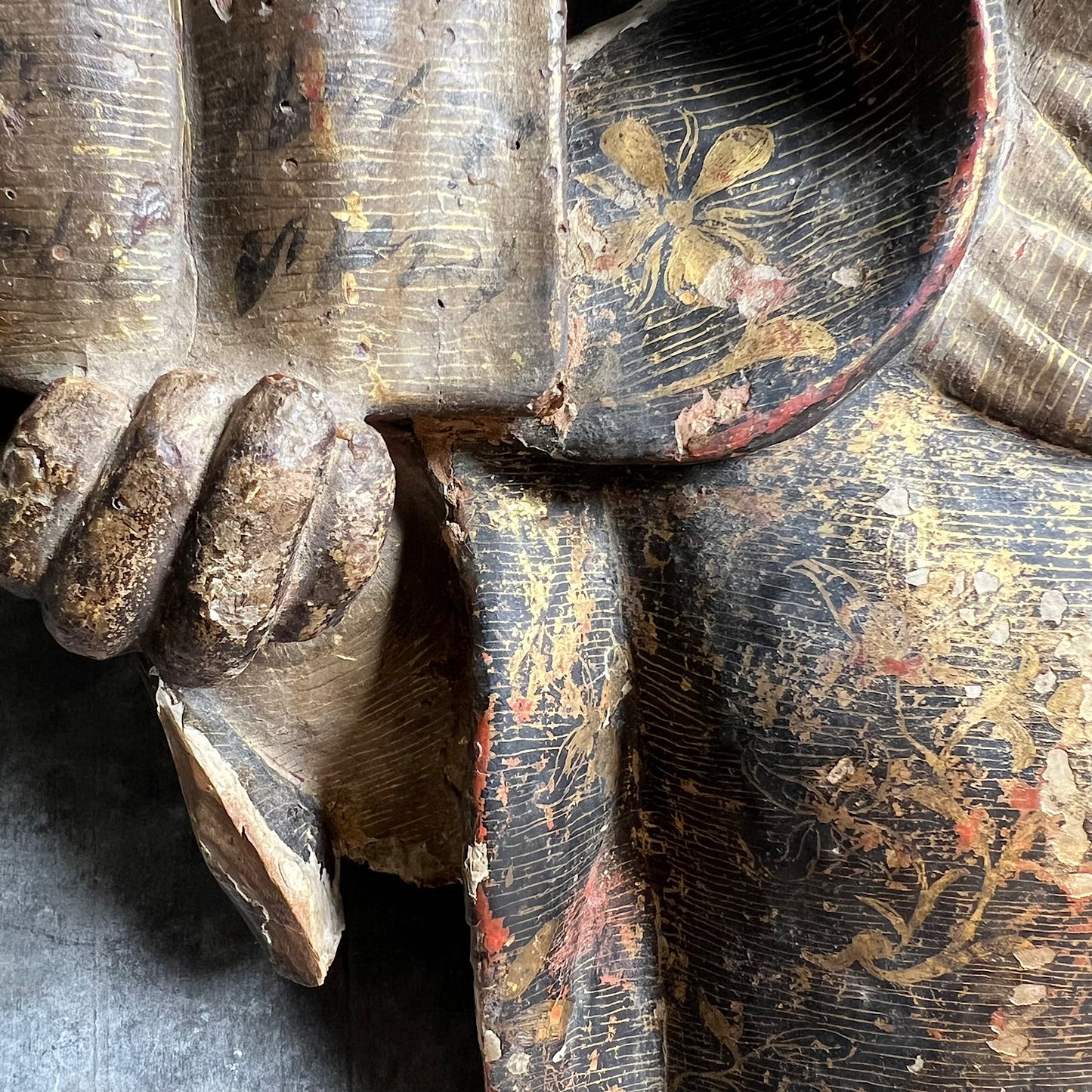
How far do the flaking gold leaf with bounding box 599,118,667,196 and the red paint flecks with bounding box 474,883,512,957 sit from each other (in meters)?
0.47

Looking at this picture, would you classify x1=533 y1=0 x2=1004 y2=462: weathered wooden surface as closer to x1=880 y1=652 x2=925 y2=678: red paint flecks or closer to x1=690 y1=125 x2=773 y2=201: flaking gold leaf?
x1=690 y1=125 x2=773 y2=201: flaking gold leaf

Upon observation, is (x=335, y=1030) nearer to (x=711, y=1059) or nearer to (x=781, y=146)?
(x=711, y=1059)

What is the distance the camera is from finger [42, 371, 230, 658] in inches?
21.3

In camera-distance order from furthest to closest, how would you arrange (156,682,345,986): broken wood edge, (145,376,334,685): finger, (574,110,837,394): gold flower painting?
(156,682,345,986): broken wood edge < (574,110,837,394): gold flower painting < (145,376,334,685): finger

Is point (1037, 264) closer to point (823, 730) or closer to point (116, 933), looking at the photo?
point (823, 730)

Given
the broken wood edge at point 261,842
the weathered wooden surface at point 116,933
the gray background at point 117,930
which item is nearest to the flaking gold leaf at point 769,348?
the broken wood edge at point 261,842

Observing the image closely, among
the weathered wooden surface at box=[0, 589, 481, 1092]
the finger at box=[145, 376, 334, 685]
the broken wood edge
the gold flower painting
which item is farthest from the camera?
the weathered wooden surface at box=[0, 589, 481, 1092]

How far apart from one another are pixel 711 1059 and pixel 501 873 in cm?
27

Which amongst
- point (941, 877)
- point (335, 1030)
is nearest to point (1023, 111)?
point (941, 877)

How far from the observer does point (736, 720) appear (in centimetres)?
71

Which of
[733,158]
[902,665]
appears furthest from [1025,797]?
[733,158]

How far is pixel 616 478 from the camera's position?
73cm

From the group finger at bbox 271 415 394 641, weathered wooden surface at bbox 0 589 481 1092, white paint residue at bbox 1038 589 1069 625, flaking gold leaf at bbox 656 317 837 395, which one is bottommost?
weathered wooden surface at bbox 0 589 481 1092

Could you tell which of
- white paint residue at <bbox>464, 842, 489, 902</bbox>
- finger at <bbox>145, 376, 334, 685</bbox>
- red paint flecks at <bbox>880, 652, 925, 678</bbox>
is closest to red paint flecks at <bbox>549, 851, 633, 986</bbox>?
white paint residue at <bbox>464, 842, 489, 902</bbox>
